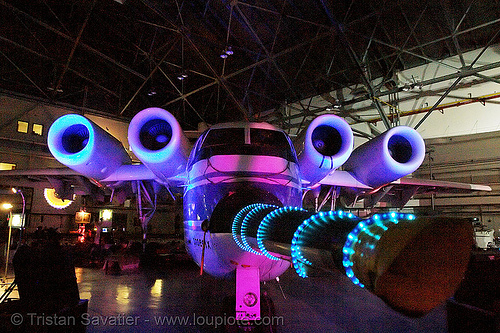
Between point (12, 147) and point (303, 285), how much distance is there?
19.9 m

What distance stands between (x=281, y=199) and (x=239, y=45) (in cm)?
1477

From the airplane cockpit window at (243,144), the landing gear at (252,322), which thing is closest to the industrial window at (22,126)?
the airplane cockpit window at (243,144)

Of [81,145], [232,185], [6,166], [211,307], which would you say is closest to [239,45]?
[81,145]

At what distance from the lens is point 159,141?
21.4ft

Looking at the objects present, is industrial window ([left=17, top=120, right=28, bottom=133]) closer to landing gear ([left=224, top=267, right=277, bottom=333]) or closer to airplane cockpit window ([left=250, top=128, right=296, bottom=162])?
airplane cockpit window ([left=250, top=128, right=296, bottom=162])

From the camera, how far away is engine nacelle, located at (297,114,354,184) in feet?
18.5

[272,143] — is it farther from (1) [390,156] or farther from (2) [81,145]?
(2) [81,145]

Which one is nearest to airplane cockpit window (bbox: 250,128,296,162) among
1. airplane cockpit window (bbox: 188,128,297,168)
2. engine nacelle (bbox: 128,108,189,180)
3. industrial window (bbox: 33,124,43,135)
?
airplane cockpit window (bbox: 188,128,297,168)

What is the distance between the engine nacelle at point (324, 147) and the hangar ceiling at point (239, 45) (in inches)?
296

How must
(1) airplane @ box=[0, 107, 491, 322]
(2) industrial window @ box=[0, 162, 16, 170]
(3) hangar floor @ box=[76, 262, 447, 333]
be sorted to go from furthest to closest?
(2) industrial window @ box=[0, 162, 16, 170], (3) hangar floor @ box=[76, 262, 447, 333], (1) airplane @ box=[0, 107, 491, 322]

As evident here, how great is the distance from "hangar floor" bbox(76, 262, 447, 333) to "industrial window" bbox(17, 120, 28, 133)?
14671 mm

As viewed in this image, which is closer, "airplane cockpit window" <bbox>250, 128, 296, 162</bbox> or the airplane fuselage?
the airplane fuselage

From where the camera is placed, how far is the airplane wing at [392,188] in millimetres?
7867

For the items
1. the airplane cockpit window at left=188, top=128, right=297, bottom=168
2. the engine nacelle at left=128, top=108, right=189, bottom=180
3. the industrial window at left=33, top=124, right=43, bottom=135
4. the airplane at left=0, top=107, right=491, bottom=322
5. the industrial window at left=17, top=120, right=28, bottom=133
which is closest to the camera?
the airplane at left=0, top=107, right=491, bottom=322
